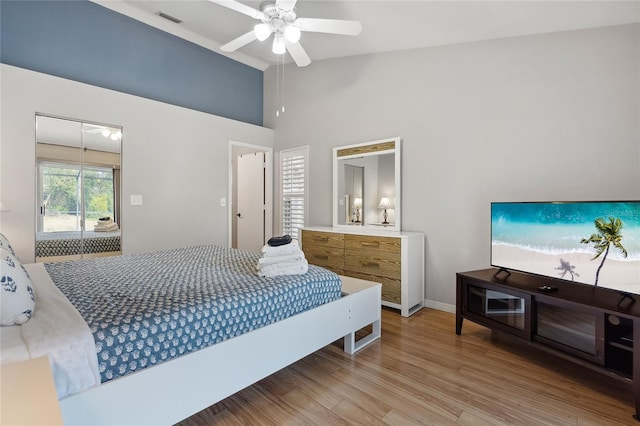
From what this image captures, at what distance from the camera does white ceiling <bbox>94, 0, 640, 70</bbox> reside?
7.89ft

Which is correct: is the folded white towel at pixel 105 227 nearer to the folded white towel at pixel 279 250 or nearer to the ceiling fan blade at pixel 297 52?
the folded white towel at pixel 279 250

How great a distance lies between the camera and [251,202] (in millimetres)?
5441

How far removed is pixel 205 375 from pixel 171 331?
11.2 inches

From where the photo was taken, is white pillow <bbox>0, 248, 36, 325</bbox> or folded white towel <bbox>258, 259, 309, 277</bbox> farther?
folded white towel <bbox>258, 259, 309, 277</bbox>

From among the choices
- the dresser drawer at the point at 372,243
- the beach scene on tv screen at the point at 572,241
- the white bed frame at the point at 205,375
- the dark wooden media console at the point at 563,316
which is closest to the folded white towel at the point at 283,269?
the white bed frame at the point at 205,375

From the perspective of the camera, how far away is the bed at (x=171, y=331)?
48.7 inches

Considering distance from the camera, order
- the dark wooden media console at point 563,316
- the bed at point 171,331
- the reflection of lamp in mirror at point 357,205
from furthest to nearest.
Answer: the reflection of lamp in mirror at point 357,205, the dark wooden media console at point 563,316, the bed at point 171,331

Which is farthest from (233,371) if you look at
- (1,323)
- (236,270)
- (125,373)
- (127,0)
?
(127,0)

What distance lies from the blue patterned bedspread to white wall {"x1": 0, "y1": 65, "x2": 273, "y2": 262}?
3.42 feet

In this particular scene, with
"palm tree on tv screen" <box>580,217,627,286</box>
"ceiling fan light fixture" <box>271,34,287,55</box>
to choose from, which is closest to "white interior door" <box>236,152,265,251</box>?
"ceiling fan light fixture" <box>271,34,287,55</box>

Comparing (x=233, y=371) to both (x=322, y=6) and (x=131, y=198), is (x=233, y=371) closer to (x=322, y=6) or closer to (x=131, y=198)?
(x=131, y=198)

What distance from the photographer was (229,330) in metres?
1.65

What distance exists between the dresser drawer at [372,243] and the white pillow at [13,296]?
107 inches

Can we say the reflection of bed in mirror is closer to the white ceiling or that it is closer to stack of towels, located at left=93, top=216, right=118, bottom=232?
stack of towels, located at left=93, top=216, right=118, bottom=232
